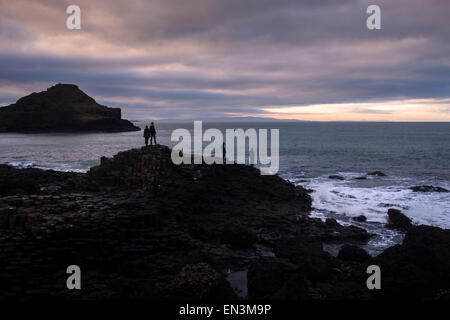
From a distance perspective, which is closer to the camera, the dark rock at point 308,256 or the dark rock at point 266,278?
the dark rock at point 266,278

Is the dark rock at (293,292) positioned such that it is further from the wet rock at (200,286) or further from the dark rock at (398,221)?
the dark rock at (398,221)

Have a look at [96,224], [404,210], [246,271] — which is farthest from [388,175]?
[96,224]

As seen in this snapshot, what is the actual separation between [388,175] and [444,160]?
70.1 ft

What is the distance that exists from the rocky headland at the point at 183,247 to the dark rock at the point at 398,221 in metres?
0.19

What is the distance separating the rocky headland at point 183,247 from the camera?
11.2m

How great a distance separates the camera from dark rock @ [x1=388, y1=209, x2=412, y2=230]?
20.8 meters

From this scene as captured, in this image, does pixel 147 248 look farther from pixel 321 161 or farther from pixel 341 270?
pixel 321 161

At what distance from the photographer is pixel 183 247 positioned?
1533 cm

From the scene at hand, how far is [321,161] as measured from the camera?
56.4m

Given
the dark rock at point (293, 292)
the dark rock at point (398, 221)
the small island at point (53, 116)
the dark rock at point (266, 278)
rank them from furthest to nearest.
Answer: the small island at point (53, 116) < the dark rock at point (398, 221) < the dark rock at point (266, 278) < the dark rock at point (293, 292)

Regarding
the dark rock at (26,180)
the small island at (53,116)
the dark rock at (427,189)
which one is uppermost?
the small island at (53,116)

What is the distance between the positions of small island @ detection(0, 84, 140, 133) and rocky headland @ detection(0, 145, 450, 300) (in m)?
139

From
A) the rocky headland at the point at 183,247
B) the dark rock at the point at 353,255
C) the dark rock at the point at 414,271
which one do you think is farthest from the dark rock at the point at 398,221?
the dark rock at the point at 353,255

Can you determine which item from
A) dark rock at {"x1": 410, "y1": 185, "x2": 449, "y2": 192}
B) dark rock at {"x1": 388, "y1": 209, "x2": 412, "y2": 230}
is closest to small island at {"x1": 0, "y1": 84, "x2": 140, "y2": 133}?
dark rock at {"x1": 410, "y1": 185, "x2": 449, "y2": 192}
